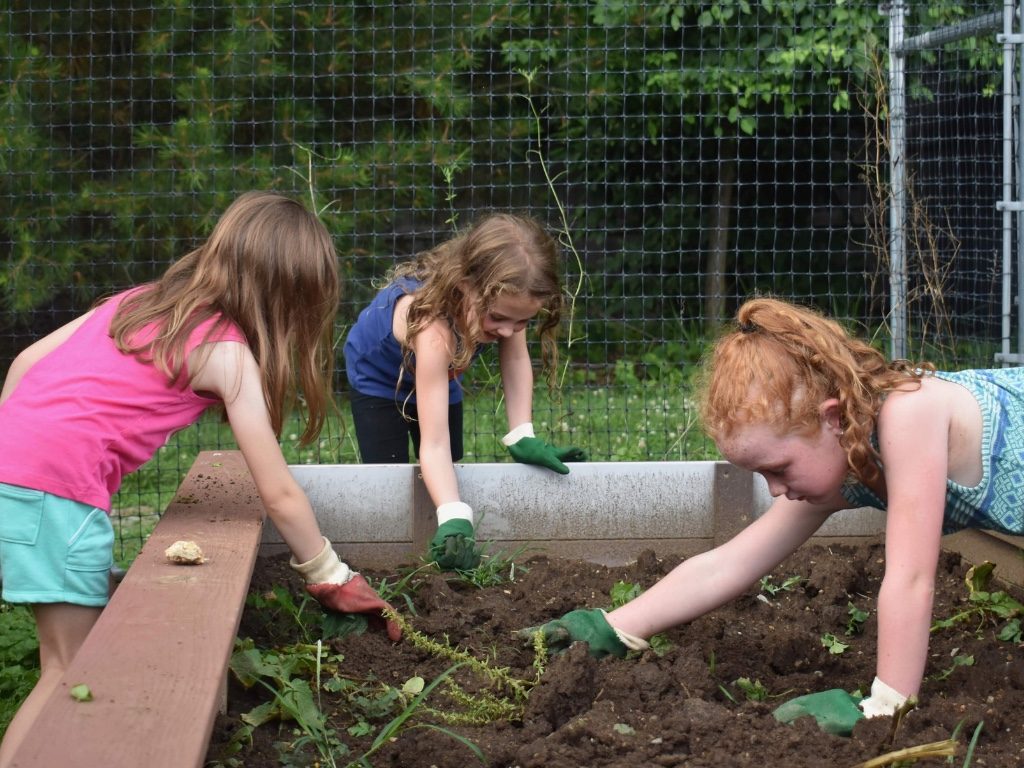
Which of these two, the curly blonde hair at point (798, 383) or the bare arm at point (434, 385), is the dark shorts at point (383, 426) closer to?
the bare arm at point (434, 385)

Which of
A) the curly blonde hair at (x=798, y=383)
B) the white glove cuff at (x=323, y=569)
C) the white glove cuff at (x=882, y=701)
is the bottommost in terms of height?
the white glove cuff at (x=882, y=701)

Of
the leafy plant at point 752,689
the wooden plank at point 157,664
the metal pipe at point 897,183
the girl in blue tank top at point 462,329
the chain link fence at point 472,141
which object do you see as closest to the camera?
the wooden plank at point 157,664

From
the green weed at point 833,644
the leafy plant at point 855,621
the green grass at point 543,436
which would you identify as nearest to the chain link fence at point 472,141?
the green grass at point 543,436

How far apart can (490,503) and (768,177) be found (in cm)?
553

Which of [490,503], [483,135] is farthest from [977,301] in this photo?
[490,503]

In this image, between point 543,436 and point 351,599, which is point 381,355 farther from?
point 543,436

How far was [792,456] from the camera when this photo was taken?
2.00 metres

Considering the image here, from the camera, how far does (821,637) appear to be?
2.63 m

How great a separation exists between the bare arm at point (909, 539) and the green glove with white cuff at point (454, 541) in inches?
45.3

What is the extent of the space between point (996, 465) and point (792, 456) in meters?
0.41

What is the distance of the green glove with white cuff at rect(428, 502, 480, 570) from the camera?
9.43ft

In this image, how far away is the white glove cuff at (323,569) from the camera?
2555mm

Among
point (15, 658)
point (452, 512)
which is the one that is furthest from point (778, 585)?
point (15, 658)

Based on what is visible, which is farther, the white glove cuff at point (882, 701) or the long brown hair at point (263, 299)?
the long brown hair at point (263, 299)
